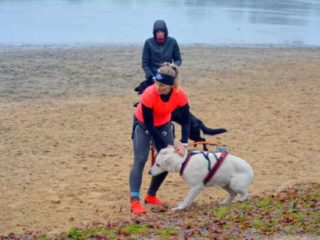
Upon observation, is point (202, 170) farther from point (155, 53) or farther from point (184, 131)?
point (155, 53)

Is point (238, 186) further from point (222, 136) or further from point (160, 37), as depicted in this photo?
point (222, 136)

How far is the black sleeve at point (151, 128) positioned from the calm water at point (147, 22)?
15993 mm

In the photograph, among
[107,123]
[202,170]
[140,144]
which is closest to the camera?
[202,170]

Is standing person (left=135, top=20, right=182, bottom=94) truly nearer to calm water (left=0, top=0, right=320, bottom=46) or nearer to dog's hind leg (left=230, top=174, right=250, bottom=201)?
dog's hind leg (left=230, top=174, right=250, bottom=201)

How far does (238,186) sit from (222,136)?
4396 mm

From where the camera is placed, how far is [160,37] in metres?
10.6

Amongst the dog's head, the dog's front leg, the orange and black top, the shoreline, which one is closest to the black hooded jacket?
the orange and black top

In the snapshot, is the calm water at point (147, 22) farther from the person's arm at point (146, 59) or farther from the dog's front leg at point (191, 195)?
the dog's front leg at point (191, 195)

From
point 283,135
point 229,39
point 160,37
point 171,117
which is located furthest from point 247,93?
point 229,39

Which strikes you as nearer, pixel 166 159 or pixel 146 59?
pixel 166 159

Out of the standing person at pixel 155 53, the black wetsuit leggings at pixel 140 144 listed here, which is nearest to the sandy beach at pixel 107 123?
the black wetsuit leggings at pixel 140 144

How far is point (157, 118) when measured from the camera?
8.66 m

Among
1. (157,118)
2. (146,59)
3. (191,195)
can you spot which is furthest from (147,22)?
(191,195)

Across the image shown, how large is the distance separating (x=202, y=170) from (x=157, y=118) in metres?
0.78
